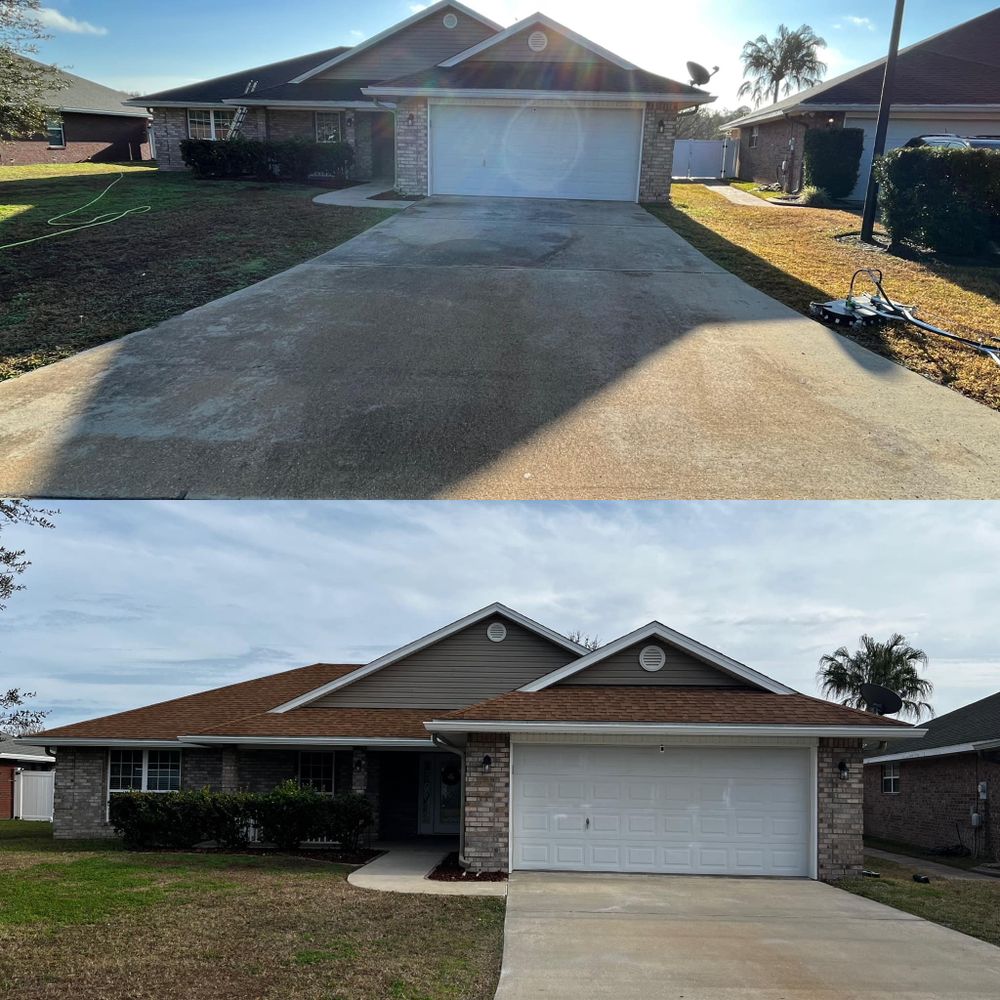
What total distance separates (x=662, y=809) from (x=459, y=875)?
8.74 ft

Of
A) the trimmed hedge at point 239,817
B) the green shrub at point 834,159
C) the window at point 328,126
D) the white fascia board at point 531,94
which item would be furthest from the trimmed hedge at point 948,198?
the window at point 328,126

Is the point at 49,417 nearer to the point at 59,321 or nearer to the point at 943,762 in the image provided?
the point at 59,321

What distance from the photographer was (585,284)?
1521 cm

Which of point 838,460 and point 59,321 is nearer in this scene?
point 838,460

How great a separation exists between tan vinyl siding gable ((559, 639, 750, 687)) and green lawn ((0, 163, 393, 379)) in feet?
25.2

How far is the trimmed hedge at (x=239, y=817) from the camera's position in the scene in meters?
13.2

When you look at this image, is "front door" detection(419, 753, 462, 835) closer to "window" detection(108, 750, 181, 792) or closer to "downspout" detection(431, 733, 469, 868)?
"downspout" detection(431, 733, 469, 868)

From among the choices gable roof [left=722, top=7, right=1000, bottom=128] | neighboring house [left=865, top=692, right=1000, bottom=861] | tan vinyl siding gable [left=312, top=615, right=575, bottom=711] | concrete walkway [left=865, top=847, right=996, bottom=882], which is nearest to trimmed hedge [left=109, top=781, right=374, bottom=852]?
tan vinyl siding gable [left=312, top=615, right=575, bottom=711]

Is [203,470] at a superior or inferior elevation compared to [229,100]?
inferior

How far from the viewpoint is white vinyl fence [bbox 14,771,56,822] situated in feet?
95.5

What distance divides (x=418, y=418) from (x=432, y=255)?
25.8ft

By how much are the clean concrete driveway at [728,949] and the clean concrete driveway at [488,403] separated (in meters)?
3.59

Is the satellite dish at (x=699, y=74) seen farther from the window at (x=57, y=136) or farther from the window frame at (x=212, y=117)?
the window at (x=57, y=136)

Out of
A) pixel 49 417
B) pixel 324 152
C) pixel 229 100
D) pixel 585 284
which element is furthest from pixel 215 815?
pixel 229 100
